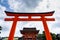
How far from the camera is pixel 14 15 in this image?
57.5ft

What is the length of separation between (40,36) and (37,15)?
1298 cm

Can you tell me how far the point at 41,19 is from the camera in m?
17.7

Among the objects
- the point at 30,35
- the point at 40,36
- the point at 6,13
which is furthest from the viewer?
the point at 40,36

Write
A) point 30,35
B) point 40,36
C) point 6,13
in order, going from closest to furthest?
point 6,13, point 30,35, point 40,36

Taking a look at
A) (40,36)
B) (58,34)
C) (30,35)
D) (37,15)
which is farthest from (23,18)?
(58,34)

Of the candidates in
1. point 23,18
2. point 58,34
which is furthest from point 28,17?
point 58,34

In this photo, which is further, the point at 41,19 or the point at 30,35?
the point at 30,35

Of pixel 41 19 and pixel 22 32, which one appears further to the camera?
pixel 22 32

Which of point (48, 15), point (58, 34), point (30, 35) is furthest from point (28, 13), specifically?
point (58, 34)

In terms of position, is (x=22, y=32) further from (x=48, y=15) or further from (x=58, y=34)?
(x=48, y=15)

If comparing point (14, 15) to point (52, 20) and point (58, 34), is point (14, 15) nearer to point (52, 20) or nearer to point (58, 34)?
point (52, 20)

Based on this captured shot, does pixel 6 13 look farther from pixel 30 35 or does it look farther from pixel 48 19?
pixel 30 35

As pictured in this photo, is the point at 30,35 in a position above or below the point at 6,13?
below

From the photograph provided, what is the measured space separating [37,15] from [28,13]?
3.68ft
